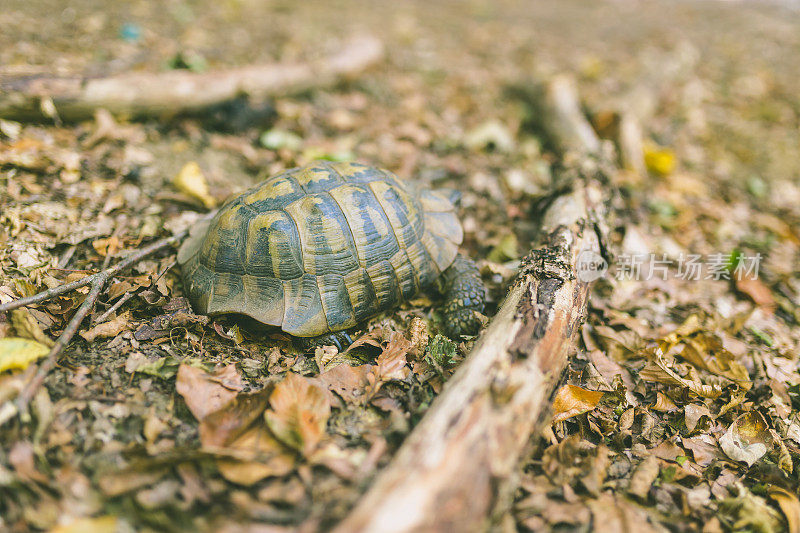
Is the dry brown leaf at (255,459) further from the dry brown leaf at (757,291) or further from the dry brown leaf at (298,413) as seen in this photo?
the dry brown leaf at (757,291)

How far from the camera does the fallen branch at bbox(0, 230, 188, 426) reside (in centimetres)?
222

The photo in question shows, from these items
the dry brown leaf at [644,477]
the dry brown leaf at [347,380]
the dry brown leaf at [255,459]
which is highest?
the dry brown leaf at [255,459]

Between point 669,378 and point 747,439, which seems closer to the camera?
point 747,439

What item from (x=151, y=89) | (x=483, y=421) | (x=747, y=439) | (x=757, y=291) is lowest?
(x=747, y=439)

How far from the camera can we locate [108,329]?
280 centimetres

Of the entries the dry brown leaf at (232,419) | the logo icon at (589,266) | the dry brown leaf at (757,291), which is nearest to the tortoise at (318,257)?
the dry brown leaf at (232,419)

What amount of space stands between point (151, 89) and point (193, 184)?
153 cm

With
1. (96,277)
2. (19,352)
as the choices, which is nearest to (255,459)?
(19,352)

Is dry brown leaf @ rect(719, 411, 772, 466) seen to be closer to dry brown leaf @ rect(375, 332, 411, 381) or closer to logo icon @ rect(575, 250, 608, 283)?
logo icon @ rect(575, 250, 608, 283)

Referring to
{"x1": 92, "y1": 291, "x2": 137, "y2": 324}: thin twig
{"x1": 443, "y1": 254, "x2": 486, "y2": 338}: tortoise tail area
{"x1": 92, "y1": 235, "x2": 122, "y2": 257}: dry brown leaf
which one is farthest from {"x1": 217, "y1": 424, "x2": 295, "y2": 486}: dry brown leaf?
{"x1": 92, "y1": 235, "x2": 122, "y2": 257}: dry brown leaf

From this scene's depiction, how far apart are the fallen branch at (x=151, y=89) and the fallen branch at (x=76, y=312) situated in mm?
2018

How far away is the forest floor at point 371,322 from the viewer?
7.22 ft

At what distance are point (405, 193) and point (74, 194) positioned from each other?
284cm

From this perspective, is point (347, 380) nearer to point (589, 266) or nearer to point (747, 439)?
point (589, 266)
